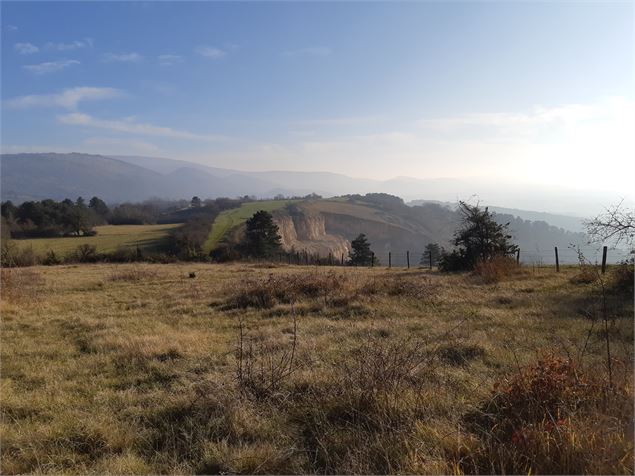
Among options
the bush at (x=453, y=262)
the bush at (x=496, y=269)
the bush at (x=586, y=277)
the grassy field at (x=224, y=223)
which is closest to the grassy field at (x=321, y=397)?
the bush at (x=586, y=277)

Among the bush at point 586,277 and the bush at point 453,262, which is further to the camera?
the bush at point 453,262

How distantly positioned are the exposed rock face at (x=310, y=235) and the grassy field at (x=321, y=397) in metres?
82.0

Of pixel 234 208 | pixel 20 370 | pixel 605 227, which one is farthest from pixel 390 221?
pixel 20 370

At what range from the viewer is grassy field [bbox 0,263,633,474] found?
3072 millimetres

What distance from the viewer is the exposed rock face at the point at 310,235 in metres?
95.7

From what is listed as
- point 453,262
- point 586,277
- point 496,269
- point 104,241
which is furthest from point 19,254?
point 586,277

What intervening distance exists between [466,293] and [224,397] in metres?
10.5

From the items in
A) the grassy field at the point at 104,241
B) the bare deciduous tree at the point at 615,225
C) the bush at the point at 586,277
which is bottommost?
the grassy field at the point at 104,241

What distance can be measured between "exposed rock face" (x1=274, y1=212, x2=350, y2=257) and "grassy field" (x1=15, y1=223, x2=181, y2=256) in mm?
34880

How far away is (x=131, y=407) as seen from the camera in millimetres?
4504

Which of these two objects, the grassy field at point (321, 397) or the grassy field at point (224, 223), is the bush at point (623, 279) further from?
the grassy field at point (224, 223)

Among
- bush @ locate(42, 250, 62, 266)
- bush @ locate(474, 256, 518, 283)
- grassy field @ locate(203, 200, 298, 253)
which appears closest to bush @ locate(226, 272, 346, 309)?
bush @ locate(474, 256, 518, 283)

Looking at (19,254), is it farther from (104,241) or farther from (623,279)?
(623,279)

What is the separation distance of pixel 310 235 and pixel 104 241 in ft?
196
